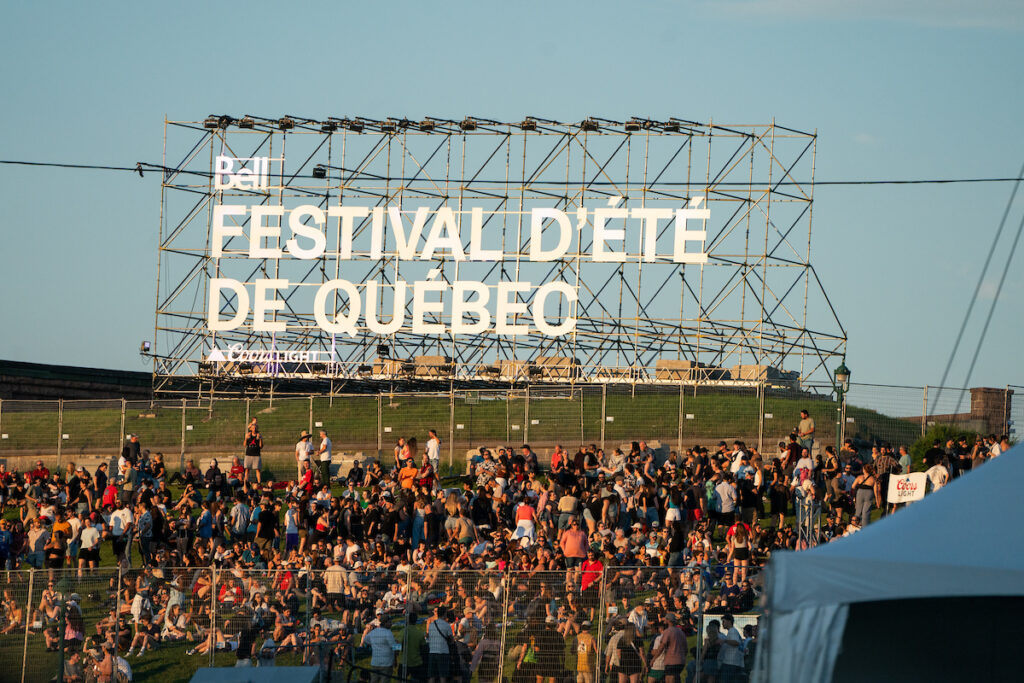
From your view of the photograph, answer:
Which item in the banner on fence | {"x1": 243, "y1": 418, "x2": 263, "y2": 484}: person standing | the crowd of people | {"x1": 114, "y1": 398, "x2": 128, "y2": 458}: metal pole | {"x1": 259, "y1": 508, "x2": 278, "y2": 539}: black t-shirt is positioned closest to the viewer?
the crowd of people

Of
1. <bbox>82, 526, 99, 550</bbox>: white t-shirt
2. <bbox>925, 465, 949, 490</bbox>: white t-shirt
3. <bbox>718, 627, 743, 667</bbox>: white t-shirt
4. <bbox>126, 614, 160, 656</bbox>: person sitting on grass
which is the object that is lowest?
<bbox>126, 614, 160, 656</bbox>: person sitting on grass

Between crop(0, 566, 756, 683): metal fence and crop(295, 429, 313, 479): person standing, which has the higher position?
crop(295, 429, 313, 479): person standing

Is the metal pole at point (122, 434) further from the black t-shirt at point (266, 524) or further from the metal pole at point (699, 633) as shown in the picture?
the metal pole at point (699, 633)

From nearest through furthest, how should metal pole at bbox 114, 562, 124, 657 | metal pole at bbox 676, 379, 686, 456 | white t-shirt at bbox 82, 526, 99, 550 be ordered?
metal pole at bbox 114, 562, 124, 657
white t-shirt at bbox 82, 526, 99, 550
metal pole at bbox 676, 379, 686, 456

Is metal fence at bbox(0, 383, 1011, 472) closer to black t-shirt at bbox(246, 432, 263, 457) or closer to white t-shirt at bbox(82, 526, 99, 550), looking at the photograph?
black t-shirt at bbox(246, 432, 263, 457)

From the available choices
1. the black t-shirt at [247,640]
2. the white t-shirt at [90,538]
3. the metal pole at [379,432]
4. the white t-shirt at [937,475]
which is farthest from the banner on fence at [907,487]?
the metal pole at [379,432]

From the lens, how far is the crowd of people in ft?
52.5

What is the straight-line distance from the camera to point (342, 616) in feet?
56.8

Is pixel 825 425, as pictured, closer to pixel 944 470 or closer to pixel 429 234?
pixel 944 470

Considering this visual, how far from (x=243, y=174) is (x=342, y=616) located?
31.2 metres

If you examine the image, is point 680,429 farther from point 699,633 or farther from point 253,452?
point 699,633

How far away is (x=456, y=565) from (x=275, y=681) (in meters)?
7.28

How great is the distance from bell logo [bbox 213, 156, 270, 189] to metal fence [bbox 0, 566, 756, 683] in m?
29.0

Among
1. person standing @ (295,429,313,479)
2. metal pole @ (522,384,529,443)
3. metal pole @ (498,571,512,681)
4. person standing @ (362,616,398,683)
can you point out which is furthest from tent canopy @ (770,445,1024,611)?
metal pole @ (522,384,529,443)
